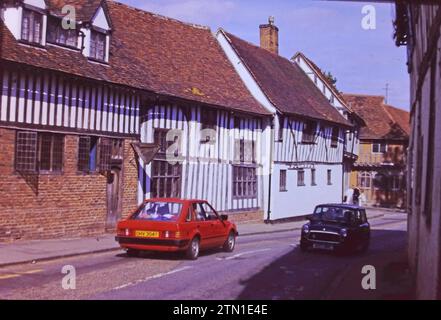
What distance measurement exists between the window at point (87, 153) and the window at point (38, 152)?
777mm

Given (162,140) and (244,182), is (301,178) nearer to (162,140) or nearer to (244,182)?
(244,182)

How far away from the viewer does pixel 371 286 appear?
11.6 m

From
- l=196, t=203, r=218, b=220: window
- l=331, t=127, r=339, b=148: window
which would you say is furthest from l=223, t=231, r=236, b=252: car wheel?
l=331, t=127, r=339, b=148: window

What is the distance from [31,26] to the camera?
17.5 meters

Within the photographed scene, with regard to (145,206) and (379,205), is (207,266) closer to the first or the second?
(145,206)

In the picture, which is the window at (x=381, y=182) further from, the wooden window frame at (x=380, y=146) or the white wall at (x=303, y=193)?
the white wall at (x=303, y=193)

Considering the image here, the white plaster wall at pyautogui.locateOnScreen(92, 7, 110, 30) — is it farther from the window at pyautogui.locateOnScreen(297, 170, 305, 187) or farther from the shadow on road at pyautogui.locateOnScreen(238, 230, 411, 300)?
the window at pyautogui.locateOnScreen(297, 170, 305, 187)

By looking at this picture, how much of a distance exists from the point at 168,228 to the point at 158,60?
12.1m

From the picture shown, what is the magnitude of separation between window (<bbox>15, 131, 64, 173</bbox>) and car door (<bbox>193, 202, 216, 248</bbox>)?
195 inches

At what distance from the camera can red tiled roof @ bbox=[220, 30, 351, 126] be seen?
32062 millimetres

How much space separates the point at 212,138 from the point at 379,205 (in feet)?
100

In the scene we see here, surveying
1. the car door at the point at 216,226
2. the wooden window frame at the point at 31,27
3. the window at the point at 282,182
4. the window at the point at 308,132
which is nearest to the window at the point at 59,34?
the wooden window frame at the point at 31,27
